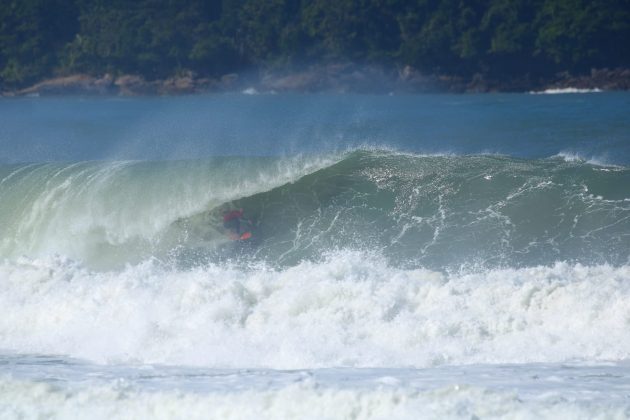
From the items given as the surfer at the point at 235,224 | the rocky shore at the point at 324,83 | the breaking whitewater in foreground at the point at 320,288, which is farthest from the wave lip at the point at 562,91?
the surfer at the point at 235,224

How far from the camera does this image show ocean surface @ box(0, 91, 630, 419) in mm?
8969

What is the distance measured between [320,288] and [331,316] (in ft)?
1.84

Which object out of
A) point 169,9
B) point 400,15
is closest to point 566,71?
point 400,15

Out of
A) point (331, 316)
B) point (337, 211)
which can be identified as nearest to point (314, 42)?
point (337, 211)

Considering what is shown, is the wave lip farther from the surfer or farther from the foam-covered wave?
the foam-covered wave

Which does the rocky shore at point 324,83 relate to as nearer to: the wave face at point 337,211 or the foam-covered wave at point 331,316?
the wave face at point 337,211

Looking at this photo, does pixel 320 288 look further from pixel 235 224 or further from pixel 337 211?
pixel 235 224

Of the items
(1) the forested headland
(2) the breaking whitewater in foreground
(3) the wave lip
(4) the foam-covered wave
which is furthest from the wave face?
(1) the forested headland

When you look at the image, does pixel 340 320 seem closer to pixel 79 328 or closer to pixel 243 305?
pixel 243 305

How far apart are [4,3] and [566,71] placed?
35285 millimetres

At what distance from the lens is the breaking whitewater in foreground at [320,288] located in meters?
8.98

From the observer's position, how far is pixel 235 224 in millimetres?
15859

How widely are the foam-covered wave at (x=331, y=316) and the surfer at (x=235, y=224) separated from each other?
6.57 feet

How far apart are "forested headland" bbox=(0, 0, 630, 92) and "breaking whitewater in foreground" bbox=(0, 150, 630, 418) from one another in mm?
37524
